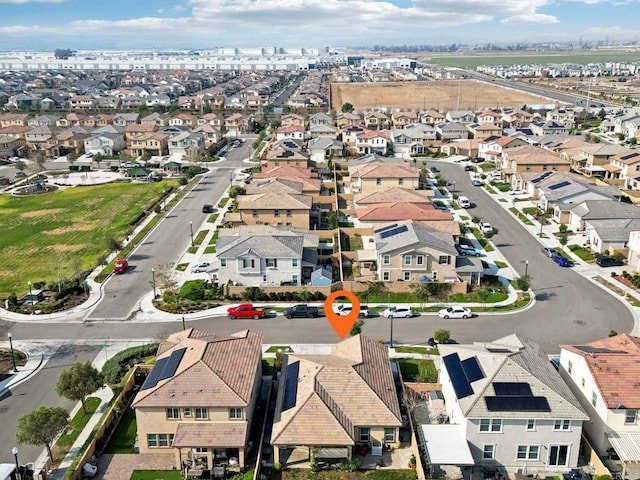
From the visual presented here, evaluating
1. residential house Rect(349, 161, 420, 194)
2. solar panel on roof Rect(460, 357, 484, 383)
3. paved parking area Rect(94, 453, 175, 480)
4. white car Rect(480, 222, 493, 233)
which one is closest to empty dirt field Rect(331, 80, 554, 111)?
residential house Rect(349, 161, 420, 194)

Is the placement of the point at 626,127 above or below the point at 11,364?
above

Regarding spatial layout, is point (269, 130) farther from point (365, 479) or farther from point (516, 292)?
point (365, 479)

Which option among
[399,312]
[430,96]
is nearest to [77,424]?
[399,312]

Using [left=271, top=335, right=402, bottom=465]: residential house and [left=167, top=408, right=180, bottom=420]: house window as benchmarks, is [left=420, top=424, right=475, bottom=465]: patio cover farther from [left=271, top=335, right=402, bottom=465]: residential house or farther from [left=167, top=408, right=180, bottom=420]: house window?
[left=167, top=408, right=180, bottom=420]: house window

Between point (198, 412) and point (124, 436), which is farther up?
point (198, 412)

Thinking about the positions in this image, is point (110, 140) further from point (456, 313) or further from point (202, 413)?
point (202, 413)

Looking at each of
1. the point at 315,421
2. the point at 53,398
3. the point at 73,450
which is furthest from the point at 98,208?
the point at 315,421
